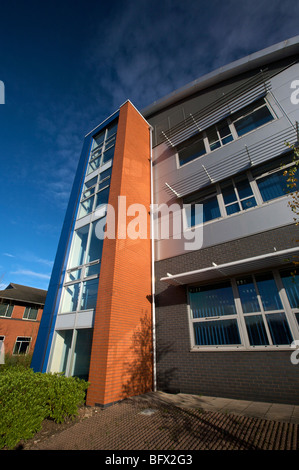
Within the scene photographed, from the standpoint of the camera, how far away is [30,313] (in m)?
24.9

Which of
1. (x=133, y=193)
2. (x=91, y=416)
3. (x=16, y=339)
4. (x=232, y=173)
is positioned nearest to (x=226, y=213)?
(x=232, y=173)

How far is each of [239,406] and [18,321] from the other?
980 inches

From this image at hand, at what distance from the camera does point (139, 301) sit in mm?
8289

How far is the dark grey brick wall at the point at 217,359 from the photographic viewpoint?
564 cm

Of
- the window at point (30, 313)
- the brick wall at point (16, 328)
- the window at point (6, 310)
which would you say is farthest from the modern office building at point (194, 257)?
the window at point (30, 313)

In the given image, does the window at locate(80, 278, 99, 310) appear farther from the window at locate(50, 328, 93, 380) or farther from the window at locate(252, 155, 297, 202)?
the window at locate(252, 155, 297, 202)

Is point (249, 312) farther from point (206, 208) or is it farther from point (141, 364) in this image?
point (206, 208)

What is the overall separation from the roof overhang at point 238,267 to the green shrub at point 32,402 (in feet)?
14.6

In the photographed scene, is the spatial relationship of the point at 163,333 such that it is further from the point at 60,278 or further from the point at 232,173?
the point at 232,173

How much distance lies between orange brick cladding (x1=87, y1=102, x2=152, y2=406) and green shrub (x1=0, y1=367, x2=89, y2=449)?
76 cm

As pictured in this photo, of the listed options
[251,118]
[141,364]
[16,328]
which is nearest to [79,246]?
[141,364]

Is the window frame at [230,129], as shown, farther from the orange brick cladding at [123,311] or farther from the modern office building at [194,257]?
the orange brick cladding at [123,311]

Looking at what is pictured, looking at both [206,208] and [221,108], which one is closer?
[206,208]

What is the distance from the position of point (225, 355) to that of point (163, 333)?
2.45 m
